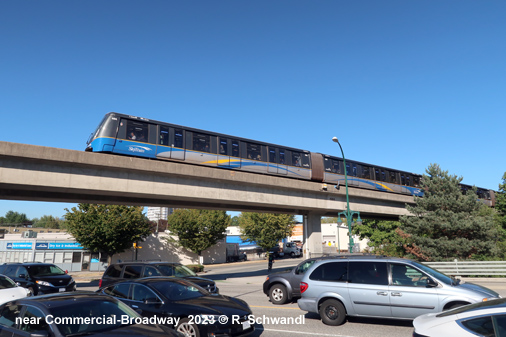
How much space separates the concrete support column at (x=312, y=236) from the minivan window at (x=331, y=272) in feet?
65.1

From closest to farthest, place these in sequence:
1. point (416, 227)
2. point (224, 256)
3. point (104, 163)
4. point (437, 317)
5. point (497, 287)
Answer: point (437, 317) < point (497, 287) < point (104, 163) < point (416, 227) < point (224, 256)

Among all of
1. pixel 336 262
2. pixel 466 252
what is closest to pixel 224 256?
pixel 466 252

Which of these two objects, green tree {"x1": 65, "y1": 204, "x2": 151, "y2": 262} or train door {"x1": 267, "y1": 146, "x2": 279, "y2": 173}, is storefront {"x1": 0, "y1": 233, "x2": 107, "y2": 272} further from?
train door {"x1": 267, "y1": 146, "x2": 279, "y2": 173}

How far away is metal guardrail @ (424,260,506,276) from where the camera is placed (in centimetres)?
1851

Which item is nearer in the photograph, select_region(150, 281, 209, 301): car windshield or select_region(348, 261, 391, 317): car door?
select_region(150, 281, 209, 301): car windshield

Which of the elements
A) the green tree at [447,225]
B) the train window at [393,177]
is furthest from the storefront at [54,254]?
the green tree at [447,225]

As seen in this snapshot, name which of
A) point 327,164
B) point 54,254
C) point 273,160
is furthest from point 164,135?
point 54,254

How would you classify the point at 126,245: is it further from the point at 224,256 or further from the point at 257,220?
the point at 257,220

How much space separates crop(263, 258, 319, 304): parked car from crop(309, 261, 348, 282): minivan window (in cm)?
309

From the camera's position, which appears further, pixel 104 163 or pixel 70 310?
pixel 104 163

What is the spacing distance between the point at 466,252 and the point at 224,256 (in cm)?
3341

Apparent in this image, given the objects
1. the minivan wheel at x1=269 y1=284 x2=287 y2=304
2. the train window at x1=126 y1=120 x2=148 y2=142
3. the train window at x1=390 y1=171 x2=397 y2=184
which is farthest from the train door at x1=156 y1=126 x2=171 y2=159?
the train window at x1=390 y1=171 x2=397 y2=184

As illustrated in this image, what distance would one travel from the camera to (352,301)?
8.66 meters

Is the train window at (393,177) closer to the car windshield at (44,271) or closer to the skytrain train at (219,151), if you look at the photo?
the skytrain train at (219,151)
